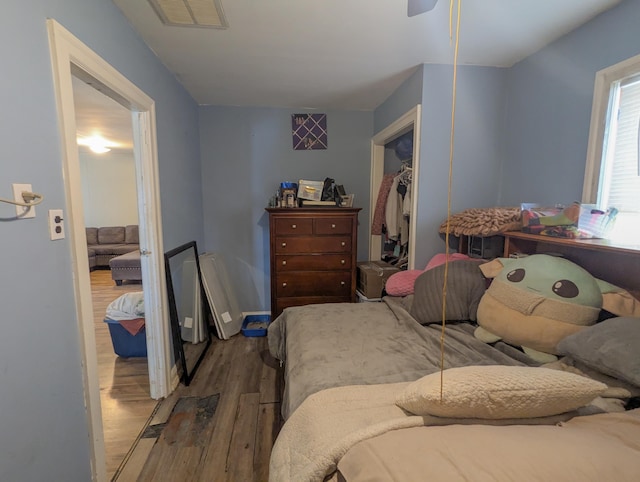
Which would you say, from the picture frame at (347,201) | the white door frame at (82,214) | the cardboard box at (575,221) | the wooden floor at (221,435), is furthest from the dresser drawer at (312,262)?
the cardboard box at (575,221)

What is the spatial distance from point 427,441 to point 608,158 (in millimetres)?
1829

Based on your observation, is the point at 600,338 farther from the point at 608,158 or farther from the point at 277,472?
the point at 277,472

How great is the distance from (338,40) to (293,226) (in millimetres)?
1498

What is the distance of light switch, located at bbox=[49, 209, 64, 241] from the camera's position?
1.03 m

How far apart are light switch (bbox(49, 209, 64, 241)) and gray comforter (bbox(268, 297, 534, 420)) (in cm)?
107

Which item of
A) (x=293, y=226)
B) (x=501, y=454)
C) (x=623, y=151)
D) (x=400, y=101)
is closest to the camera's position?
(x=501, y=454)

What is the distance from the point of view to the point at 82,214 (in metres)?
1.20

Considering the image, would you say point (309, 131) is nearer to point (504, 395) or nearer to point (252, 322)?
point (252, 322)

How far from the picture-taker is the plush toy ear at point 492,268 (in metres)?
1.57

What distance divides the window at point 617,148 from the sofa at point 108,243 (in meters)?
6.39

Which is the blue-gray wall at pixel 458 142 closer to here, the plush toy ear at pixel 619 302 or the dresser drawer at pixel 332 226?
the dresser drawer at pixel 332 226

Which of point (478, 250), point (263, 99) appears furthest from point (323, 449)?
point (263, 99)

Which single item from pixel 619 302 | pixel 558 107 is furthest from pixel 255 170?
pixel 619 302

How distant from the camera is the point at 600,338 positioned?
3.34ft
